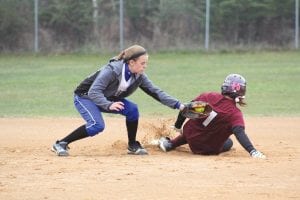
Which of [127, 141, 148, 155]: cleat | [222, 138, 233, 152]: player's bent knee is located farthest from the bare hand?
[222, 138, 233, 152]: player's bent knee

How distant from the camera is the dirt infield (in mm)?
5941

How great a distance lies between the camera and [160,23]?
26.4 m

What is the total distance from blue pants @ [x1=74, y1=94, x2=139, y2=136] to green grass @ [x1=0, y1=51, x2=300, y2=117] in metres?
5.12

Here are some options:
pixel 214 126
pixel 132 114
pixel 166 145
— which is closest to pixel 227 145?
pixel 214 126

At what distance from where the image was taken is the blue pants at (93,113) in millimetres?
8016

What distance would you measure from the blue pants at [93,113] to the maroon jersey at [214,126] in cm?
67

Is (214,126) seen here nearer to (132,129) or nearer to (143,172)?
(132,129)

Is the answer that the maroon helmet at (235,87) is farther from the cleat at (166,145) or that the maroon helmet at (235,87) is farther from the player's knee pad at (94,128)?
the player's knee pad at (94,128)

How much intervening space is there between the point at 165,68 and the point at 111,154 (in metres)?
14.3

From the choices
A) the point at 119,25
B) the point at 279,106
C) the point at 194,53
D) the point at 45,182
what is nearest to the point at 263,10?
the point at 194,53

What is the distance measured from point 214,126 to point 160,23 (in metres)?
18.5

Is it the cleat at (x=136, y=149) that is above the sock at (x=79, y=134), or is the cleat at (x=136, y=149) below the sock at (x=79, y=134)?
below

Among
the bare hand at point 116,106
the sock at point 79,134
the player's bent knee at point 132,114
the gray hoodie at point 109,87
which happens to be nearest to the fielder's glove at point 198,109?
the gray hoodie at point 109,87

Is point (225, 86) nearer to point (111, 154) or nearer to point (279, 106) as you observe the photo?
point (111, 154)
